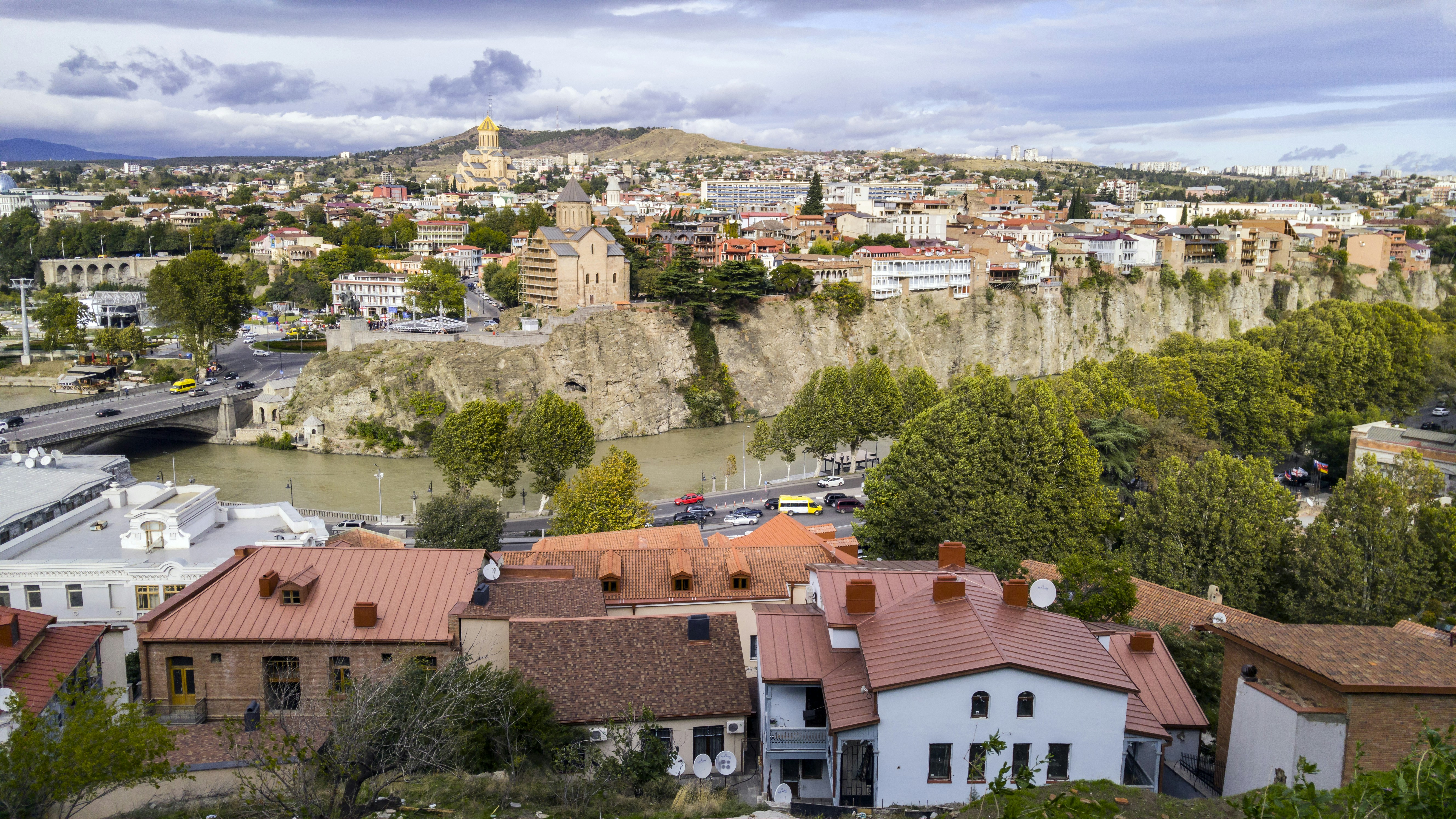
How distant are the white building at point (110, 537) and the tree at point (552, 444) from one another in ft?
35.5

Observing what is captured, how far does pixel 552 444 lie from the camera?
99.2 feet

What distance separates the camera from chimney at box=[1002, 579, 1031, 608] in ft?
33.7

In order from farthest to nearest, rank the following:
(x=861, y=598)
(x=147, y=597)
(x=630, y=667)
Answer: (x=147, y=597) < (x=630, y=667) < (x=861, y=598)

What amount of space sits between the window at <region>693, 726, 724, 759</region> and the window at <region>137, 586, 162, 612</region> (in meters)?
9.98

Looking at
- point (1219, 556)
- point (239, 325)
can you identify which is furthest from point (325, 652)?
point (239, 325)

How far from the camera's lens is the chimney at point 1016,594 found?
1028 cm

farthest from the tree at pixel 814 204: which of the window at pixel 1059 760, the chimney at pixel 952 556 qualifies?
the window at pixel 1059 760

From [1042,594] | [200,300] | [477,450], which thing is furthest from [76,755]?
[200,300]

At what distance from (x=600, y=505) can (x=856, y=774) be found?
49.9 ft

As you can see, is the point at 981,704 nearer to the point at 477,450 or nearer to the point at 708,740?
the point at 708,740

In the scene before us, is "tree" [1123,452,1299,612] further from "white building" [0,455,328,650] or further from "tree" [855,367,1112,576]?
"white building" [0,455,328,650]

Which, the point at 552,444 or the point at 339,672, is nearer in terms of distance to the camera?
the point at 339,672

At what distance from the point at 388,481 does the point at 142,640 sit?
24.5 meters

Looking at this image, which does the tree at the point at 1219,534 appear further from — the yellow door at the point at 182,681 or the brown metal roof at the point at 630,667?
the yellow door at the point at 182,681
